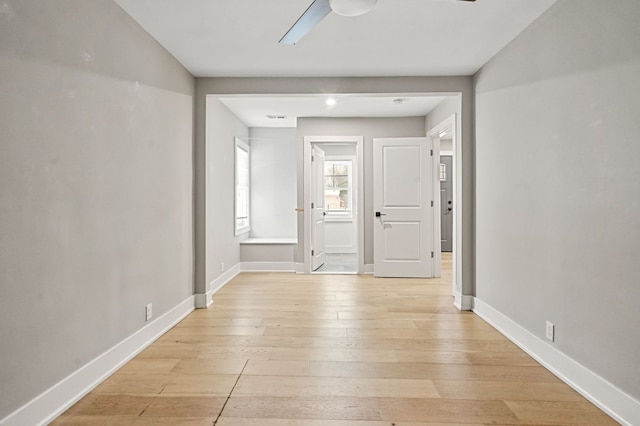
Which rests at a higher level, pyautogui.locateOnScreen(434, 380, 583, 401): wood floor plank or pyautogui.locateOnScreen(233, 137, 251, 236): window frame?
pyautogui.locateOnScreen(233, 137, 251, 236): window frame

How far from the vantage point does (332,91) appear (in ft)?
12.4

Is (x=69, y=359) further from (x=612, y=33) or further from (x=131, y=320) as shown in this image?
(x=612, y=33)

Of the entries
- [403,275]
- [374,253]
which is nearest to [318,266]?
[374,253]

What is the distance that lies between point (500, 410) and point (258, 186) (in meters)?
5.17

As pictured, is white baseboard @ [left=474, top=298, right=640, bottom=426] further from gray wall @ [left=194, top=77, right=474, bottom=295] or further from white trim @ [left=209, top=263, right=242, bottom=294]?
white trim @ [left=209, top=263, right=242, bottom=294]

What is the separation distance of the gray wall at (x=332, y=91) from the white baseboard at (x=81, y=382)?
3.57 feet

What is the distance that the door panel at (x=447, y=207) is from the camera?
809 centimetres

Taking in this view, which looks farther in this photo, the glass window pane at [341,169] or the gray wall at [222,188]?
the glass window pane at [341,169]

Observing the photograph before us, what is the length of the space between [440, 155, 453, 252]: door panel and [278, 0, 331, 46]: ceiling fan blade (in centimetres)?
661

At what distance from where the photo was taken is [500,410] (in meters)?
1.92

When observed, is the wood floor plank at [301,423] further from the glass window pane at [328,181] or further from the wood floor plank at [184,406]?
the glass window pane at [328,181]

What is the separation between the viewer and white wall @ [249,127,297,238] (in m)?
6.39

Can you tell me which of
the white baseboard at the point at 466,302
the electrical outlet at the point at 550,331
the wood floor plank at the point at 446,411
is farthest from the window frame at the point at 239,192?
the electrical outlet at the point at 550,331

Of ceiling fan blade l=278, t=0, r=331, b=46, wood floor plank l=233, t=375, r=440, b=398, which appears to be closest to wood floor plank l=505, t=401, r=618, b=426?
wood floor plank l=233, t=375, r=440, b=398
